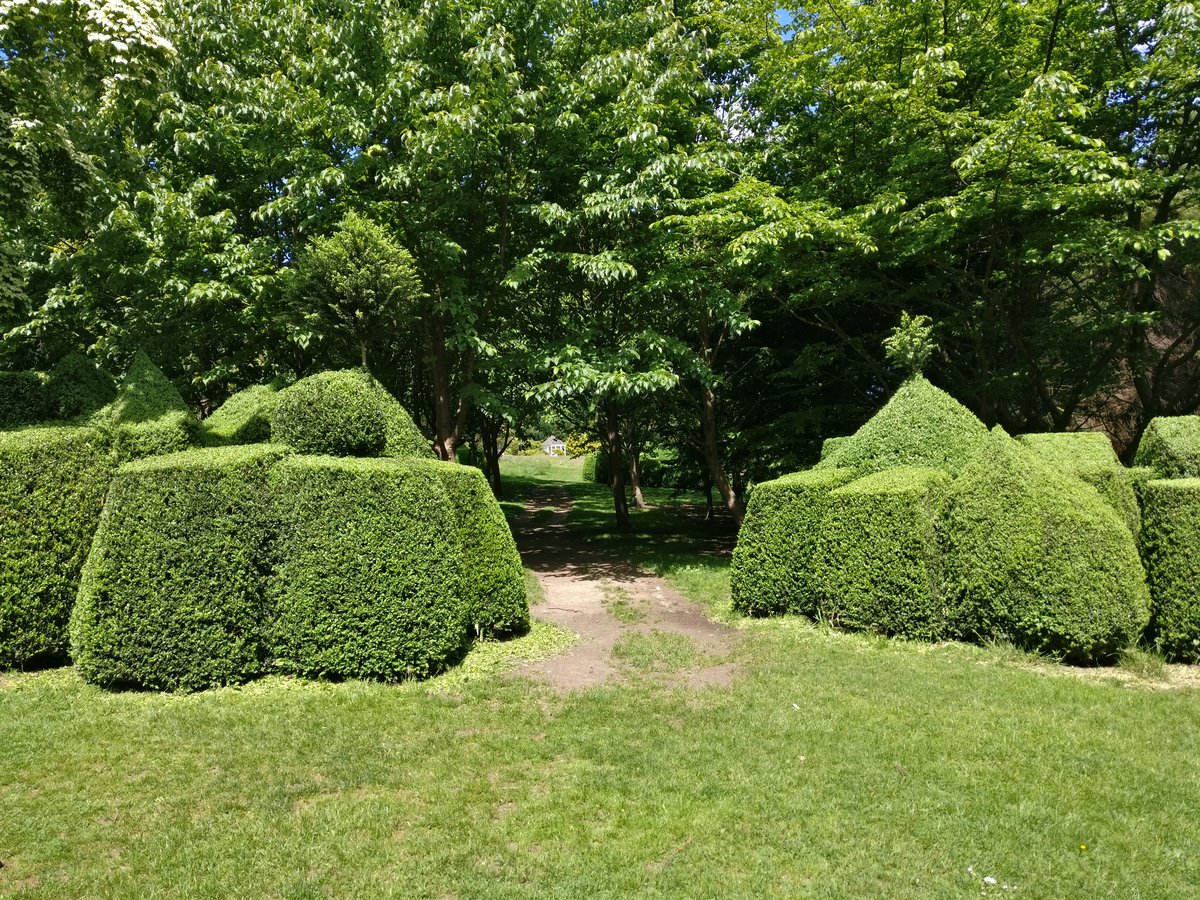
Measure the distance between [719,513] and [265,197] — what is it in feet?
49.8

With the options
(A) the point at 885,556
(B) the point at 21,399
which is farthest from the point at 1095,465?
(B) the point at 21,399

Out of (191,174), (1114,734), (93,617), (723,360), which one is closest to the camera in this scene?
(1114,734)

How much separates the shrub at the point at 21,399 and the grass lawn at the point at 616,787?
334cm

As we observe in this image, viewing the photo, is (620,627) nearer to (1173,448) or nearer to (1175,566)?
(1175,566)

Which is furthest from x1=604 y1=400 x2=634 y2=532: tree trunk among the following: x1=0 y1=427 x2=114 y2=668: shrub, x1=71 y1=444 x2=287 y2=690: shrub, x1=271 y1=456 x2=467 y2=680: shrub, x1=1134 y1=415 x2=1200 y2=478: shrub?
x1=0 y1=427 x2=114 y2=668: shrub

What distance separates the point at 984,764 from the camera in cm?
412

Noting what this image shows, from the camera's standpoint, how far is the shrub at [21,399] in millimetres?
7523

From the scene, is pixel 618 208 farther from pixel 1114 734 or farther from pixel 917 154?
pixel 1114 734

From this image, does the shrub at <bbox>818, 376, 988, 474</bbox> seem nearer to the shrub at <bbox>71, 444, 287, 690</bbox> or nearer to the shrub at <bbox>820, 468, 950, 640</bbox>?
the shrub at <bbox>820, 468, 950, 640</bbox>

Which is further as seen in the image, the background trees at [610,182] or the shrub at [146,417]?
the background trees at [610,182]

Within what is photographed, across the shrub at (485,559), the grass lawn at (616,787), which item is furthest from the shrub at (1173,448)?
the shrub at (485,559)

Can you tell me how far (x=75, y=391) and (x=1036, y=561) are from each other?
1058 cm

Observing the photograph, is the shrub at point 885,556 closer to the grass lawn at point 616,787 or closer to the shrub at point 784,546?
the shrub at point 784,546

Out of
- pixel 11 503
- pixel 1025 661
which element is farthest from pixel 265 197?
pixel 1025 661
